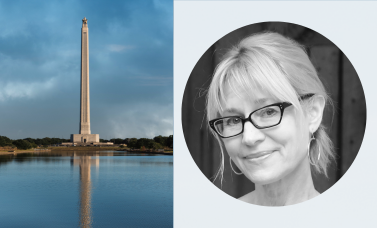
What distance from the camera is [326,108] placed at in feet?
12.5

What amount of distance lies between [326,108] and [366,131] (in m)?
0.55

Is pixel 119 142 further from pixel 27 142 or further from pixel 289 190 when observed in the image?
pixel 289 190

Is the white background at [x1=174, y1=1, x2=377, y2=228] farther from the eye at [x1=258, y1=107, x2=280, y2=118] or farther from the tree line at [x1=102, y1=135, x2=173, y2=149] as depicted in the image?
the tree line at [x1=102, y1=135, x2=173, y2=149]

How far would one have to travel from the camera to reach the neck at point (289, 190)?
3.86 meters

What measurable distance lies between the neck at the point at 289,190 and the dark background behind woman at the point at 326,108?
89mm

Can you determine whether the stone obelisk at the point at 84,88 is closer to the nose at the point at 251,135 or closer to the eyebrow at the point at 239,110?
the eyebrow at the point at 239,110

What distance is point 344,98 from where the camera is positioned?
151 inches

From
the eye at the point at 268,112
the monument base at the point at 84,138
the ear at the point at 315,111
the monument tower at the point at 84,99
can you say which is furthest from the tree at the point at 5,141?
the ear at the point at 315,111

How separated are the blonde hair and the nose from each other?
35 cm

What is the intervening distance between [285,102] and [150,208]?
11.6 metres

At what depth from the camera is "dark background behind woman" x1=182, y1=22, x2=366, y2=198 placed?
3.82 metres

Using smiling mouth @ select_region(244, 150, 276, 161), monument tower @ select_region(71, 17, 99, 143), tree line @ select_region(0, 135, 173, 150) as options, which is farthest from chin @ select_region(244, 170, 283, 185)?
monument tower @ select_region(71, 17, 99, 143)

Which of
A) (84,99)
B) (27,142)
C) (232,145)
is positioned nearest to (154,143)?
(84,99)

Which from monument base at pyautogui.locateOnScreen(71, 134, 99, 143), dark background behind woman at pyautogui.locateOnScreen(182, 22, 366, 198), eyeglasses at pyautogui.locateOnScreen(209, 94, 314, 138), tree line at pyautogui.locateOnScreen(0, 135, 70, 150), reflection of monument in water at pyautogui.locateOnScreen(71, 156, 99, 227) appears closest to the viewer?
eyeglasses at pyautogui.locateOnScreen(209, 94, 314, 138)
